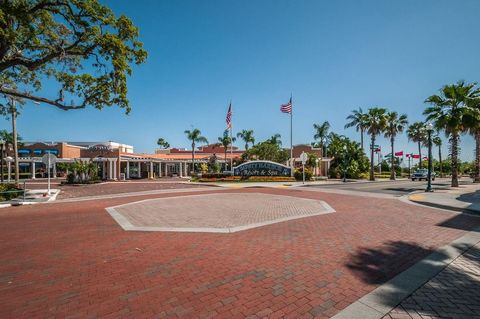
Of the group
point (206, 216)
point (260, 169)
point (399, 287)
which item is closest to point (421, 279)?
point (399, 287)

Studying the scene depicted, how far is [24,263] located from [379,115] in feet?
134

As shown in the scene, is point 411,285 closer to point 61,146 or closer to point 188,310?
point 188,310

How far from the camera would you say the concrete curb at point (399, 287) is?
10.8 ft

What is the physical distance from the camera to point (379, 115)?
119 feet

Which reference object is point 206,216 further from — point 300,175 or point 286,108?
point 300,175

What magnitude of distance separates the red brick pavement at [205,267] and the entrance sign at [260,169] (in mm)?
26139

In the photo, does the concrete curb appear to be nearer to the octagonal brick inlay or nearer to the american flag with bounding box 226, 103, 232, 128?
the octagonal brick inlay

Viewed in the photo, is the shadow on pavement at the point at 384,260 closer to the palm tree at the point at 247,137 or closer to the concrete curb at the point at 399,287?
the concrete curb at the point at 399,287

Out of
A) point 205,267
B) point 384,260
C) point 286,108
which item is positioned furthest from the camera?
point 286,108

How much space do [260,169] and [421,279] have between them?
3056cm

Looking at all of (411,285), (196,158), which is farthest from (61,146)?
(411,285)

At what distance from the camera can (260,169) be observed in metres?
34.8

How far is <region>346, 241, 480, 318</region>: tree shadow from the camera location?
339 centimetres

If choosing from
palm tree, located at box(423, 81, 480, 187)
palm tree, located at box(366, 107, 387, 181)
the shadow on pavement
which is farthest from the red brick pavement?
palm tree, located at box(366, 107, 387, 181)
